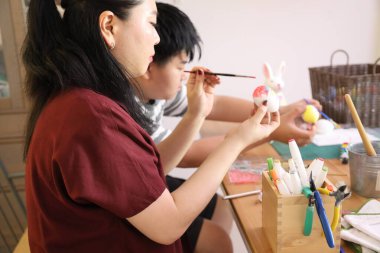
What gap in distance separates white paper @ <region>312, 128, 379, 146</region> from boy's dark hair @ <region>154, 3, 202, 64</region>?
0.48 metres

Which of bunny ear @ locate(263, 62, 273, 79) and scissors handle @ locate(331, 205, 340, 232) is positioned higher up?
bunny ear @ locate(263, 62, 273, 79)

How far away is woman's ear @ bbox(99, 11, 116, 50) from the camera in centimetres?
63

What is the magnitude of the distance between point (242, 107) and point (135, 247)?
0.82 m

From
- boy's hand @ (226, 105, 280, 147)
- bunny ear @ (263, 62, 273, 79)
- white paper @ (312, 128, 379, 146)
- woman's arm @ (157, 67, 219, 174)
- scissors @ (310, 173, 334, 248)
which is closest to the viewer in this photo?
scissors @ (310, 173, 334, 248)

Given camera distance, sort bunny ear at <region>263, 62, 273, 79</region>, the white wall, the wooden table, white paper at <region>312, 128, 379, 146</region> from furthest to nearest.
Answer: the white wall < bunny ear at <region>263, 62, 273, 79</region> < white paper at <region>312, 128, 379, 146</region> < the wooden table

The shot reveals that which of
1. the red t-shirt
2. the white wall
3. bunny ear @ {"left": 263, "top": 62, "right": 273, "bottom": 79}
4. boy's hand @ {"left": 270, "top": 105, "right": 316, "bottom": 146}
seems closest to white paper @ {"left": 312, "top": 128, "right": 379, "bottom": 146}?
boy's hand @ {"left": 270, "top": 105, "right": 316, "bottom": 146}

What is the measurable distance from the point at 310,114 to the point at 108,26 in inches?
26.7

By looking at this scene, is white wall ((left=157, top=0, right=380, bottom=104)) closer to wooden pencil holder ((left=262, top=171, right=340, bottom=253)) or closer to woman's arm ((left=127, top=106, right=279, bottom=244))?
woman's arm ((left=127, top=106, right=279, bottom=244))

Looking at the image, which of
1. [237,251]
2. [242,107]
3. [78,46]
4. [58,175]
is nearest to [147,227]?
[58,175]

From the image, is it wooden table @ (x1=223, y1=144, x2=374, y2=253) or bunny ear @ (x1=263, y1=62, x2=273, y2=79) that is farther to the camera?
bunny ear @ (x1=263, y1=62, x2=273, y2=79)

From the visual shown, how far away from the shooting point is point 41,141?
23.1 inches

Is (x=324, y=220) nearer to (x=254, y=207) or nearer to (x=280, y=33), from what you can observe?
(x=254, y=207)

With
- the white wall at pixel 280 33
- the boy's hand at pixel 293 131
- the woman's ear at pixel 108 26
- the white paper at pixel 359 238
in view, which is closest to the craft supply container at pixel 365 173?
the white paper at pixel 359 238

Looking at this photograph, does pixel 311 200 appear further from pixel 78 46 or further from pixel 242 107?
Result: pixel 242 107
